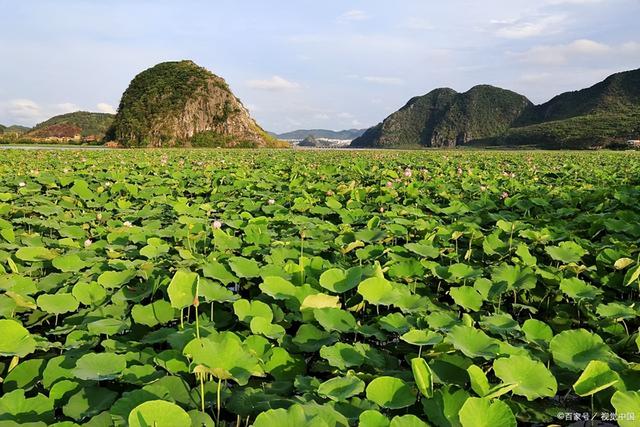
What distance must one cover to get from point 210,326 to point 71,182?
4412mm

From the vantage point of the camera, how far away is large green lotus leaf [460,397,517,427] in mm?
924

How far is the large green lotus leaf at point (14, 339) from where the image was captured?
125cm

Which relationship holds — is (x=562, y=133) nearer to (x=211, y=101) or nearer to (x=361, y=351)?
(x=211, y=101)

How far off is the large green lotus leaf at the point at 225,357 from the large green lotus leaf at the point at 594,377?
0.84 m

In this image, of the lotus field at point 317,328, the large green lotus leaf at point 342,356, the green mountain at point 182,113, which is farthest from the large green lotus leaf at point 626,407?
the green mountain at point 182,113

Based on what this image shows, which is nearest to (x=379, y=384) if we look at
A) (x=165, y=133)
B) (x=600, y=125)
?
(x=165, y=133)

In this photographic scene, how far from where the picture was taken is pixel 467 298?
175 centimetres

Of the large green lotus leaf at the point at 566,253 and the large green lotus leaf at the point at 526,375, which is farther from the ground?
the large green lotus leaf at the point at 566,253

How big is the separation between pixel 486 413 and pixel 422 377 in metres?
0.17

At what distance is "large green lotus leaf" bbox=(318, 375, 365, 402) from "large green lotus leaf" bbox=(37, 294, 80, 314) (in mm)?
1091

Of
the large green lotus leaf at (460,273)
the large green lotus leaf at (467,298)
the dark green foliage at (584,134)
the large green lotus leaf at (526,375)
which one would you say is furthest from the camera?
the dark green foliage at (584,134)

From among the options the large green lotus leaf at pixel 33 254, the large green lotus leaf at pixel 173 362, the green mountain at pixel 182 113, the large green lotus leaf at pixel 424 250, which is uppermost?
the green mountain at pixel 182 113

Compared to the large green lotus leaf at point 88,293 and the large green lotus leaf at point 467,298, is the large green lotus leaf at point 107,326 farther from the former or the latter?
the large green lotus leaf at point 467,298

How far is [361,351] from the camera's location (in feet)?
4.42
